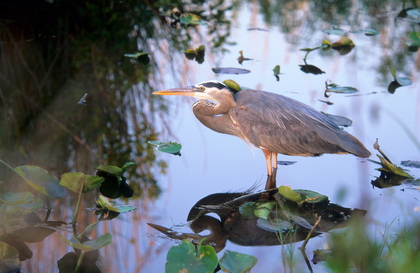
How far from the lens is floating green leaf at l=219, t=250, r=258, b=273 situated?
219 centimetres

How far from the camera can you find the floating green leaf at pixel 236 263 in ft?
7.17

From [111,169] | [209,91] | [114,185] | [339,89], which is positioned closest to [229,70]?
[339,89]

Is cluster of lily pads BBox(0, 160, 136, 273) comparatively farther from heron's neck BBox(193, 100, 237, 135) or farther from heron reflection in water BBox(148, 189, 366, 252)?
heron's neck BBox(193, 100, 237, 135)

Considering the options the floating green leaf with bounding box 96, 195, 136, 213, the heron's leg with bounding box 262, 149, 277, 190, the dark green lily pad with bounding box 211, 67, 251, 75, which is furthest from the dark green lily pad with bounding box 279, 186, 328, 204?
the dark green lily pad with bounding box 211, 67, 251, 75

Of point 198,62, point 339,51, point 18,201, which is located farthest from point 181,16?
point 18,201

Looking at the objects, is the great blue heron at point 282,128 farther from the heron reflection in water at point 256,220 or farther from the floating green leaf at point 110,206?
the floating green leaf at point 110,206

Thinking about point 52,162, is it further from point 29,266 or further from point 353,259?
point 353,259

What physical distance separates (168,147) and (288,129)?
2.46 feet

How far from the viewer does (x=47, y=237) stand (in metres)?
2.57

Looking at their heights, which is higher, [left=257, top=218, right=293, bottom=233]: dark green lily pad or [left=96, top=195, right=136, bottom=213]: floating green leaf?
[left=96, top=195, right=136, bottom=213]: floating green leaf

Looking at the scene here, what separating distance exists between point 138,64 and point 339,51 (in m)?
2.16

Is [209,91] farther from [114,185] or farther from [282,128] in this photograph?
[114,185]

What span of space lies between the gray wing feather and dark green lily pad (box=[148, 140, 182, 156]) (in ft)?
1.29

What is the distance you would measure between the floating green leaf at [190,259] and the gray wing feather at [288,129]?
1.35 metres
